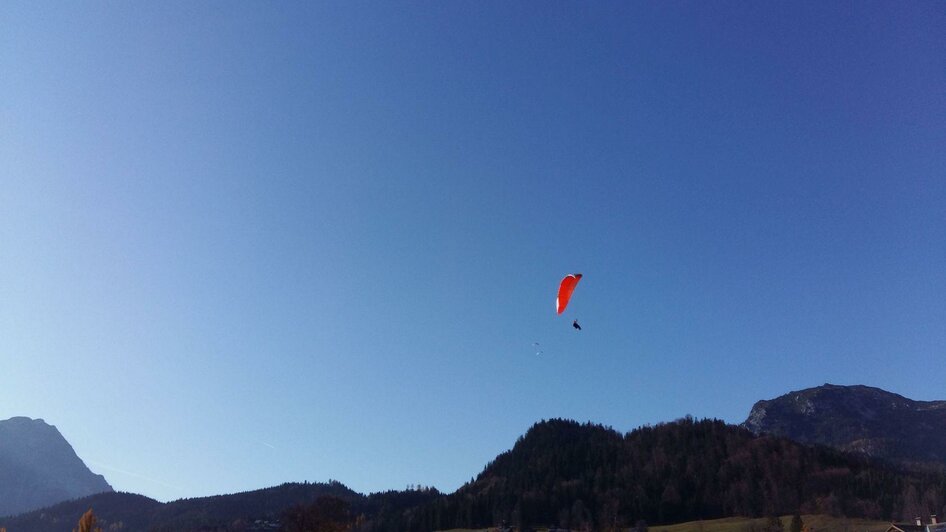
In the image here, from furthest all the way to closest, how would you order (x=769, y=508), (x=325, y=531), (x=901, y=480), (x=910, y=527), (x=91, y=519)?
(x=901, y=480) → (x=769, y=508) → (x=910, y=527) → (x=325, y=531) → (x=91, y=519)

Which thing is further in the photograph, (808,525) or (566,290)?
(808,525)

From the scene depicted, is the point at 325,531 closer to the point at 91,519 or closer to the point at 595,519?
the point at 91,519

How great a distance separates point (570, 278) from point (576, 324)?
473 cm

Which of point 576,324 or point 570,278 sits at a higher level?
point 570,278

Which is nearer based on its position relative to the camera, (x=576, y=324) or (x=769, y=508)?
(x=576, y=324)

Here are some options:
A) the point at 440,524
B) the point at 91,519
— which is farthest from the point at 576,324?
the point at 440,524

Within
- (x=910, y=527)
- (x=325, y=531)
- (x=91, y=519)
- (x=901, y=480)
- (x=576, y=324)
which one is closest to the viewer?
(x=91, y=519)

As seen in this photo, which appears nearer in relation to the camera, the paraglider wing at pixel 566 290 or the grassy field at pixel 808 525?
the paraglider wing at pixel 566 290

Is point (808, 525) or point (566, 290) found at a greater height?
point (566, 290)

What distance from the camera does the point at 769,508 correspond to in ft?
581

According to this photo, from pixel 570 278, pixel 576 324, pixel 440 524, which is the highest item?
pixel 570 278

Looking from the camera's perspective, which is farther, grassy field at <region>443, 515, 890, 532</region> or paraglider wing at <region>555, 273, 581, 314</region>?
grassy field at <region>443, 515, 890, 532</region>

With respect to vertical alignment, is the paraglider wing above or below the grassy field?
above

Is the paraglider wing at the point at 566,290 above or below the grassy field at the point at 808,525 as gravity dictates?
above
